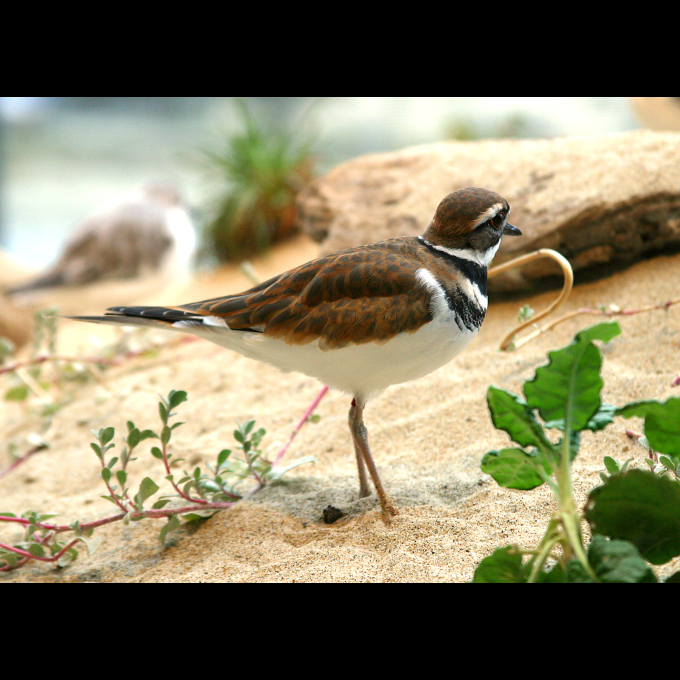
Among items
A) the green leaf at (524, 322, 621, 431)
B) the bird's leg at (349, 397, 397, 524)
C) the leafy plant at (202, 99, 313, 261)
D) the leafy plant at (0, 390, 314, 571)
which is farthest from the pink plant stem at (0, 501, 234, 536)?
the leafy plant at (202, 99, 313, 261)

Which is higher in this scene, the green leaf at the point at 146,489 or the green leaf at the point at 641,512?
the green leaf at the point at 641,512

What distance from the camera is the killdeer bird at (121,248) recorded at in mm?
5113

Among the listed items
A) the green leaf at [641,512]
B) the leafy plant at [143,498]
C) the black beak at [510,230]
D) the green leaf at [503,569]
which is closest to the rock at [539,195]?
the black beak at [510,230]

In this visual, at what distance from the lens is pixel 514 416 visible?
159 centimetres

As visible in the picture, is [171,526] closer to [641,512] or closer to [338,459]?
[338,459]

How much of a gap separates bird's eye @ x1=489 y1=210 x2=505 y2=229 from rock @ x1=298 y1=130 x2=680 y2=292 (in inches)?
42.8

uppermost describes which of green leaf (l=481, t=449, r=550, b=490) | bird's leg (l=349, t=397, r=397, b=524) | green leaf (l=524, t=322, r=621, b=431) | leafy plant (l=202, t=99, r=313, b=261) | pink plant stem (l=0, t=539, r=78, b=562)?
leafy plant (l=202, t=99, r=313, b=261)

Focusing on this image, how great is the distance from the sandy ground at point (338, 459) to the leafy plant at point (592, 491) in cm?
35

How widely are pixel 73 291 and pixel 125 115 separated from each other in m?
5.28

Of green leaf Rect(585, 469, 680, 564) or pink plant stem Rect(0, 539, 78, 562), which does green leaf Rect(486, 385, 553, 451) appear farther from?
pink plant stem Rect(0, 539, 78, 562)

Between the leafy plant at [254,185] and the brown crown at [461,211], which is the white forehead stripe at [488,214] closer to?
the brown crown at [461,211]

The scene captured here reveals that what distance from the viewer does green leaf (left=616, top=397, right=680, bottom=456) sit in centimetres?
153

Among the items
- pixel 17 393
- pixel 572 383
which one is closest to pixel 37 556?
pixel 17 393

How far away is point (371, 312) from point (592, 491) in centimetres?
86
